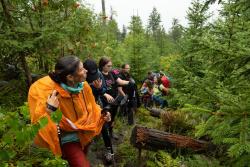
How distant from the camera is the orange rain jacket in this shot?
4566 mm

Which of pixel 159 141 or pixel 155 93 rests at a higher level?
pixel 159 141

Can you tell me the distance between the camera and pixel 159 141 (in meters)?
7.78

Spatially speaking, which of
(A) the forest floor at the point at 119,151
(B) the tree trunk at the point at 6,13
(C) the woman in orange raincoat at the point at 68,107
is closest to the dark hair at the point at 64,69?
(C) the woman in orange raincoat at the point at 68,107

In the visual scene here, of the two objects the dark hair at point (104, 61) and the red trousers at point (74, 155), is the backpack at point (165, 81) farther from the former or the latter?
the red trousers at point (74, 155)

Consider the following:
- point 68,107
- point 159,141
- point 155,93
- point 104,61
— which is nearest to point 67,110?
point 68,107

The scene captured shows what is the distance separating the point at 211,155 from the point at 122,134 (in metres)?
2.95

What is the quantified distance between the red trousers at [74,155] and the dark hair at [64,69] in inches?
34.0

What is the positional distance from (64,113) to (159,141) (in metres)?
3.25

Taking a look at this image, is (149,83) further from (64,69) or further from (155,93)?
(64,69)

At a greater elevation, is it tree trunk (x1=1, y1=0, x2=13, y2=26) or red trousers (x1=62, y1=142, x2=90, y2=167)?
tree trunk (x1=1, y1=0, x2=13, y2=26)

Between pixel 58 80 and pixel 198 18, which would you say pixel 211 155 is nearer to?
pixel 58 80

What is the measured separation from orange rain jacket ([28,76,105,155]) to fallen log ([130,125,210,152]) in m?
2.20

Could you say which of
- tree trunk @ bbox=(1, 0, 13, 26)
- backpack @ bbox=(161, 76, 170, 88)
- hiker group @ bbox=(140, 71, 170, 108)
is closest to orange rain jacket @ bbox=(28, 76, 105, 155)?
tree trunk @ bbox=(1, 0, 13, 26)

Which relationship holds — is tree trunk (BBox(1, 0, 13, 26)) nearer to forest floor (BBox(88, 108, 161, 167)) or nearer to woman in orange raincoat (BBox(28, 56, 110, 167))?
forest floor (BBox(88, 108, 161, 167))
